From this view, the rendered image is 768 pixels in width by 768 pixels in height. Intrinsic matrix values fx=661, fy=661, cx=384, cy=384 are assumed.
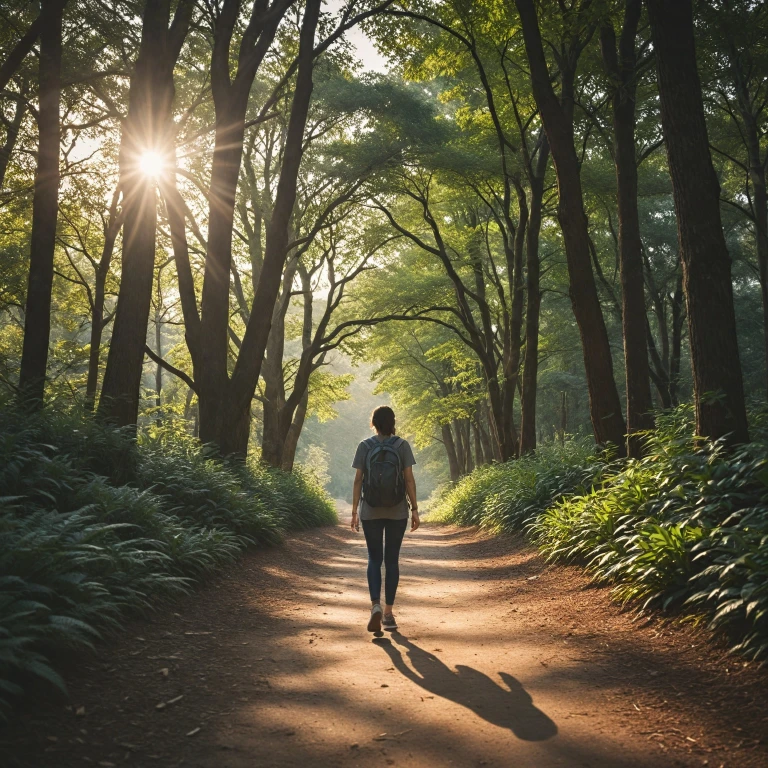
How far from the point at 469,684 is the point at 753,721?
1.56 meters

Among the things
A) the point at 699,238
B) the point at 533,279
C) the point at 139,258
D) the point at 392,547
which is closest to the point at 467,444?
the point at 533,279

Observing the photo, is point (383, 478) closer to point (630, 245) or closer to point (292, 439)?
point (630, 245)

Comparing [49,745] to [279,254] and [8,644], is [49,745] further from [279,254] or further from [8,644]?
[279,254]

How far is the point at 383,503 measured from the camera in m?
5.44

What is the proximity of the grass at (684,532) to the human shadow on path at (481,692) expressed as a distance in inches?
52.0

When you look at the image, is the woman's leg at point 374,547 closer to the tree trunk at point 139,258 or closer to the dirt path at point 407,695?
the dirt path at point 407,695

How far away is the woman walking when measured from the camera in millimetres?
5438

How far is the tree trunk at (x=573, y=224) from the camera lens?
30.7 ft

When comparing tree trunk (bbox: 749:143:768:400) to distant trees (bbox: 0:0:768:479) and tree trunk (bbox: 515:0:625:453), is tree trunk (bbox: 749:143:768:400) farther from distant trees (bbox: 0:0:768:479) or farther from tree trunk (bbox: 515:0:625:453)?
tree trunk (bbox: 515:0:625:453)

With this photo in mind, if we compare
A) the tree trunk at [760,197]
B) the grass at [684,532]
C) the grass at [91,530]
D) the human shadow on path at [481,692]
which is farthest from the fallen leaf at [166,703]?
the tree trunk at [760,197]

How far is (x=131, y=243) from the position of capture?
9375 mm

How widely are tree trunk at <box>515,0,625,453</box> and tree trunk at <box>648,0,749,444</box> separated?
Result: 3.17 meters

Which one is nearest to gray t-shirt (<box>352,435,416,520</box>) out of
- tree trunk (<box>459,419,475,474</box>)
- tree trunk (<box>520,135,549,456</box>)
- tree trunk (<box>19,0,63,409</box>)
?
tree trunk (<box>19,0,63,409</box>)

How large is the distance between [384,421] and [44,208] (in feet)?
22.7
